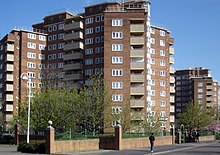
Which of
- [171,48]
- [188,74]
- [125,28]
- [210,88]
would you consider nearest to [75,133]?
[125,28]

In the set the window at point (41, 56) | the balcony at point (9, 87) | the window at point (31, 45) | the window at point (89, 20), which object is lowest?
the balcony at point (9, 87)

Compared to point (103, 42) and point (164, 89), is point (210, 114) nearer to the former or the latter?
point (164, 89)

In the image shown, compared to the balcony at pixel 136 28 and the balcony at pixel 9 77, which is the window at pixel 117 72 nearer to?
the balcony at pixel 136 28

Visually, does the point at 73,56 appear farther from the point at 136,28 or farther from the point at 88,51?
the point at 136,28

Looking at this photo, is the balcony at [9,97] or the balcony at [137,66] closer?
the balcony at [137,66]

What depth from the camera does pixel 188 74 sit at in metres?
178

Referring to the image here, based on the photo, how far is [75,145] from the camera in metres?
37.6

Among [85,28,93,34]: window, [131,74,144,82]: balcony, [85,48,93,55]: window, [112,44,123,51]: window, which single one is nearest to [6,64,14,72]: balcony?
[85,48,93,55]: window

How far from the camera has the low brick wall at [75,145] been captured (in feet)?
115

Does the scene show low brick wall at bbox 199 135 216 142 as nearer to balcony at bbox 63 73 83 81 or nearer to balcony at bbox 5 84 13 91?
balcony at bbox 63 73 83 81

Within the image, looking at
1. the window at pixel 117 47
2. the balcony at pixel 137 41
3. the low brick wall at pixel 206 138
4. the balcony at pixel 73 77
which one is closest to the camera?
the low brick wall at pixel 206 138

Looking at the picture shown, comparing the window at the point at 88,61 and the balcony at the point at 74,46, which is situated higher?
the balcony at the point at 74,46

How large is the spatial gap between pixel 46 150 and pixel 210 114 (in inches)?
3131

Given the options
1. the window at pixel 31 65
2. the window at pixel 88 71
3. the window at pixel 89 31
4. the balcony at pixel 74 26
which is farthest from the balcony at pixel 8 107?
the window at pixel 89 31
